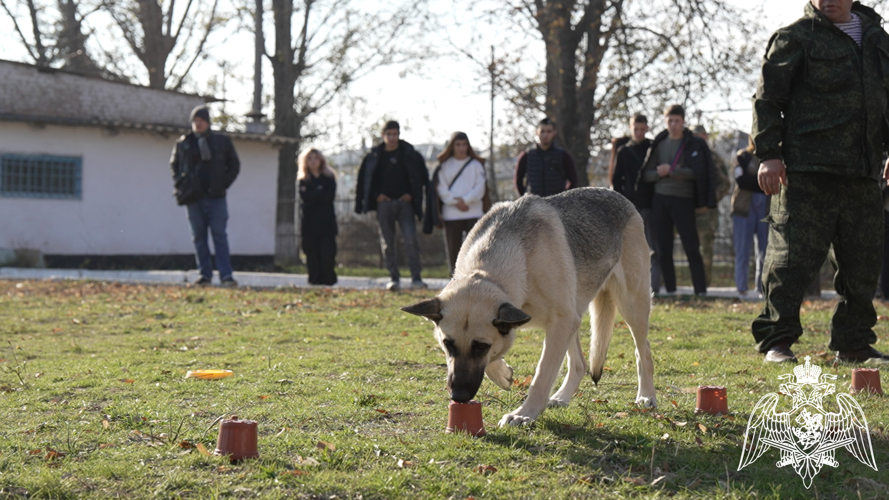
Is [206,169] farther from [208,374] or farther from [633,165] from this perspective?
[208,374]

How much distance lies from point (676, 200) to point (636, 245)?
20.3 ft

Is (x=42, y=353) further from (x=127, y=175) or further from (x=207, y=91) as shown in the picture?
(x=207, y=91)

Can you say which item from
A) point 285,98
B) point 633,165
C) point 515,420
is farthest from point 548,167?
point 285,98

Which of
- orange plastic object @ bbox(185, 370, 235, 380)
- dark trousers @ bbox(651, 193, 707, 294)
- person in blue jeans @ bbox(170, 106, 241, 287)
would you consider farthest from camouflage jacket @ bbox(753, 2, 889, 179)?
person in blue jeans @ bbox(170, 106, 241, 287)

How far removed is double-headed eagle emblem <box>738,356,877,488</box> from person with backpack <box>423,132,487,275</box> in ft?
24.6

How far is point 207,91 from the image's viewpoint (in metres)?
33.0

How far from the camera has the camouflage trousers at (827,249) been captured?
652cm

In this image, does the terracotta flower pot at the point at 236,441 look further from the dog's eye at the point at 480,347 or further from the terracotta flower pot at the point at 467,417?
the dog's eye at the point at 480,347

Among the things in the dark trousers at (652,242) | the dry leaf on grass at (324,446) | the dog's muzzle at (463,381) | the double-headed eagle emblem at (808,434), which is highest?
the dark trousers at (652,242)

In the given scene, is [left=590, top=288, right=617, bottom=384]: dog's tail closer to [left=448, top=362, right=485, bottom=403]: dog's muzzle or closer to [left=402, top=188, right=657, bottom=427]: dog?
[left=402, top=188, right=657, bottom=427]: dog

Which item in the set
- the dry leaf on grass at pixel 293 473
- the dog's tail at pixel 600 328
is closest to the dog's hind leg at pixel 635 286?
the dog's tail at pixel 600 328

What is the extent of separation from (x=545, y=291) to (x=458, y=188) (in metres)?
7.58

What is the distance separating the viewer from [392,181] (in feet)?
43.8

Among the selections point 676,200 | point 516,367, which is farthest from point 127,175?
point 516,367
